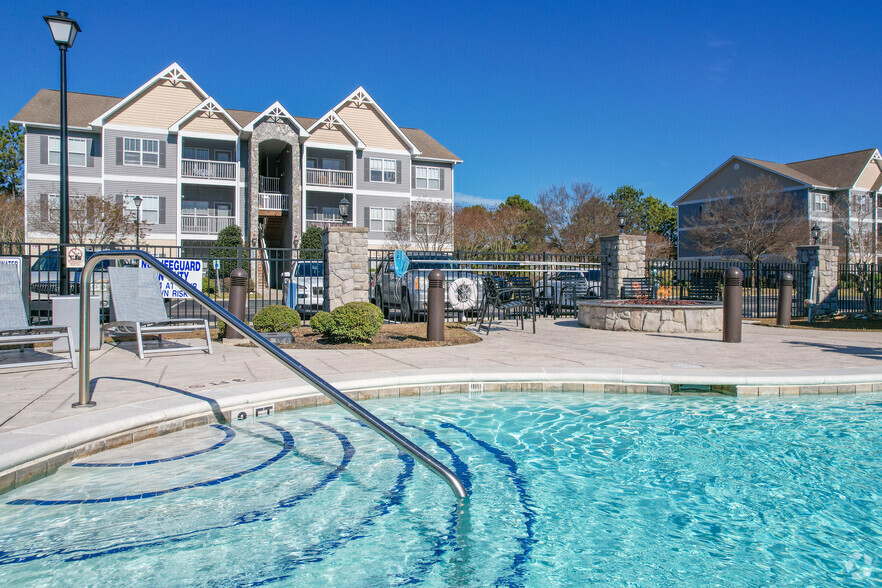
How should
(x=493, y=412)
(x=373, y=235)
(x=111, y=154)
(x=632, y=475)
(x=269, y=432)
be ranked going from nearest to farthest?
(x=632, y=475) < (x=269, y=432) < (x=493, y=412) < (x=111, y=154) < (x=373, y=235)

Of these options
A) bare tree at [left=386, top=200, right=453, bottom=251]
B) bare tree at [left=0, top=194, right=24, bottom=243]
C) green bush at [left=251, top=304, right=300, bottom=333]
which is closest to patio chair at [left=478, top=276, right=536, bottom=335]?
green bush at [left=251, top=304, right=300, bottom=333]

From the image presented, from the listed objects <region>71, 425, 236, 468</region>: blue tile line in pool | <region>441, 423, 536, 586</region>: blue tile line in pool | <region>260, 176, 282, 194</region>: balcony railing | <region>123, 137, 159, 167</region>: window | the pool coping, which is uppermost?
<region>123, 137, 159, 167</region>: window

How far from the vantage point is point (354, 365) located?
23.4 feet

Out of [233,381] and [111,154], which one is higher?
[111,154]

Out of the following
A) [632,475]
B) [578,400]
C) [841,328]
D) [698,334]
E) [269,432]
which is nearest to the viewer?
[632,475]

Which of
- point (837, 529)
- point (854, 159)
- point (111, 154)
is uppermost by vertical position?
point (854, 159)

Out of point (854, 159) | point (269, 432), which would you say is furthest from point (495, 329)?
point (854, 159)

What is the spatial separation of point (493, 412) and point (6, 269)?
590 cm

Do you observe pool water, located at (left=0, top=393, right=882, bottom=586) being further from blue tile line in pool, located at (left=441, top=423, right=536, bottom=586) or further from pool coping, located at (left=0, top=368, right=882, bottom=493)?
pool coping, located at (left=0, top=368, right=882, bottom=493)

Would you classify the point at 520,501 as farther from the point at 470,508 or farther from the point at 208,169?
the point at 208,169

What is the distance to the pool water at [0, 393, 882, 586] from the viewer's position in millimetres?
2850

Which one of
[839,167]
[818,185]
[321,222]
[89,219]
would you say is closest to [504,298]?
[89,219]

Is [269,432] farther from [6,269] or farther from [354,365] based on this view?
[6,269]

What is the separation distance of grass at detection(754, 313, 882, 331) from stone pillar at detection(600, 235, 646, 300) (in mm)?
3174
